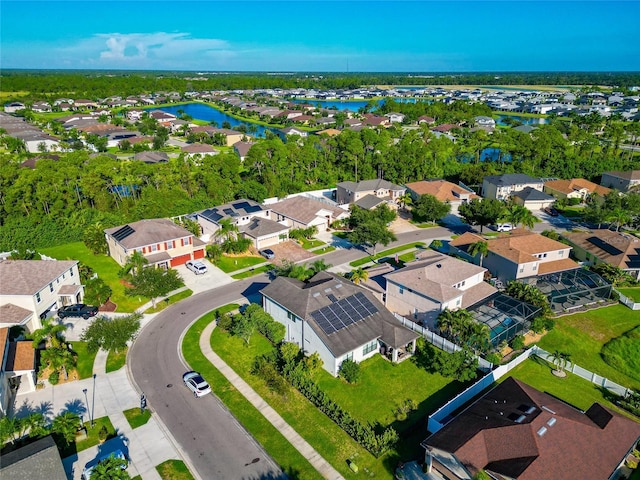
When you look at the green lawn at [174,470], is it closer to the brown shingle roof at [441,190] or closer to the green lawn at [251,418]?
the green lawn at [251,418]

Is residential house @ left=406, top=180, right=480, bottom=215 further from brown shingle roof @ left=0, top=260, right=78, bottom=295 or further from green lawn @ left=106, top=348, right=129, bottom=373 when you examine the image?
brown shingle roof @ left=0, top=260, right=78, bottom=295

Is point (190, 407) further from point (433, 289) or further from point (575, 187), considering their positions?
point (575, 187)

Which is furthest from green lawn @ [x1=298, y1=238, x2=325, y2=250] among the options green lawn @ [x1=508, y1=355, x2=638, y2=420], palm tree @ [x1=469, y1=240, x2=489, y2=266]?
green lawn @ [x1=508, y1=355, x2=638, y2=420]

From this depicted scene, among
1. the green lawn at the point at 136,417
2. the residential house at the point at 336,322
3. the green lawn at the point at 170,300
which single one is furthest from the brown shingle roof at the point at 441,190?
the green lawn at the point at 136,417

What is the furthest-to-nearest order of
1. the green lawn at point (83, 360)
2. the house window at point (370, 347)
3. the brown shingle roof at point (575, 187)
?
1. the brown shingle roof at point (575, 187)
2. the house window at point (370, 347)
3. the green lawn at point (83, 360)

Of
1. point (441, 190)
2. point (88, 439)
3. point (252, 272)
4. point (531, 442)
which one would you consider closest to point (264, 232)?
point (252, 272)

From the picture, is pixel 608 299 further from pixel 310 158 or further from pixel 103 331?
→ pixel 310 158
